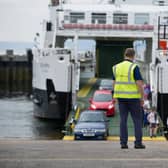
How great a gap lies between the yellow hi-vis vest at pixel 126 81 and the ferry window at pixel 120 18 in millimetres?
26073

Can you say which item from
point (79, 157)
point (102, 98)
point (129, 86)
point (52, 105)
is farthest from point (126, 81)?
point (52, 105)

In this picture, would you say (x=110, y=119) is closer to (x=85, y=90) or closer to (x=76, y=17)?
(x=76, y=17)

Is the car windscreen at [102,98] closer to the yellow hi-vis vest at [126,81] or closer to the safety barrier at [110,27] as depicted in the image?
the safety barrier at [110,27]

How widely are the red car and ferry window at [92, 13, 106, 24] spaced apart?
18.6ft

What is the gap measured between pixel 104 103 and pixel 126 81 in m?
20.5

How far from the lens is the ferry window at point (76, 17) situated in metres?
35.0

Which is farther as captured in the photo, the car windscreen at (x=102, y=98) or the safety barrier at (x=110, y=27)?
the safety barrier at (x=110, y=27)

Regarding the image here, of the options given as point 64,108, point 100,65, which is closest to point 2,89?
point 100,65

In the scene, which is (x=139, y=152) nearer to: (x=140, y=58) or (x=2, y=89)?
(x=140, y=58)

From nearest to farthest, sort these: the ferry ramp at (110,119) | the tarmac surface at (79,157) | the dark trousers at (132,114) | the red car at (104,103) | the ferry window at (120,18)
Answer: the tarmac surface at (79,157) → the dark trousers at (132,114) → the ferry ramp at (110,119) → the red car at (104,103) → the ferry window at (120,18)

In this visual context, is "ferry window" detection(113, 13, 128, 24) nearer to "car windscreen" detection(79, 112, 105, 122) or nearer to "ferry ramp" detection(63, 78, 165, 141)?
"ferry ramp" detection(63, 78, 165, 141)

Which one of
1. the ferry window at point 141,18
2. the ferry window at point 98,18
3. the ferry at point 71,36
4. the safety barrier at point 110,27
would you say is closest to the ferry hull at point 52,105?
the ferry at point 71,36

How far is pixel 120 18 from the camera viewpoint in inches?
1388

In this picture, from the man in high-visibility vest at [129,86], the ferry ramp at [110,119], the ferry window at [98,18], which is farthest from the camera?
the ferry window at [98,18]
